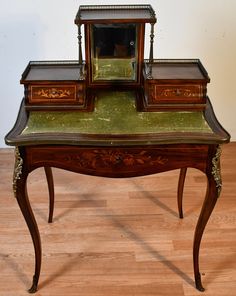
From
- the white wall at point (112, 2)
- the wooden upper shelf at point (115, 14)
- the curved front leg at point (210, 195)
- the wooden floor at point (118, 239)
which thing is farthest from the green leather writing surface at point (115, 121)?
the white wall at point (112, 2)

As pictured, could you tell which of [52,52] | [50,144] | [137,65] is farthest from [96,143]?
[52,52]

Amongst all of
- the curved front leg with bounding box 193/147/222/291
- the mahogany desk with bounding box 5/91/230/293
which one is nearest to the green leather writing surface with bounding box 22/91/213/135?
the mahogany desk with bounding box 5/91/230/293

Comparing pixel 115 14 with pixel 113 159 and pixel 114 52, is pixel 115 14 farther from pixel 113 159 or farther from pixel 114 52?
pixel 113 159

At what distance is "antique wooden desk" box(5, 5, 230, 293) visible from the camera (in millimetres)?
1222

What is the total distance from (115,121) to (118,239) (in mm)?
672

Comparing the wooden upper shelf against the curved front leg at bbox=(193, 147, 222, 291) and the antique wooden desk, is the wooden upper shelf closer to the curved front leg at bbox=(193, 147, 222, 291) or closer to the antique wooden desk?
the antique wooden desk

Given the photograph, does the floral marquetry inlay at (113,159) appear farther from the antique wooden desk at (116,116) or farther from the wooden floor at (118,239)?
the wooden floor at (118,239)

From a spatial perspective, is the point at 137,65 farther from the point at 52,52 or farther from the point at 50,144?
the point at 52,52

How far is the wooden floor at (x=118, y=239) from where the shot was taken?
61.2 inches

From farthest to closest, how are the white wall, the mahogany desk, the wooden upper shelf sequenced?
1. the white wall
2. the wooden upper shelf
3. the mahogany desk

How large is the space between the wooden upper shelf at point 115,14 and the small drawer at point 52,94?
22 centimetres

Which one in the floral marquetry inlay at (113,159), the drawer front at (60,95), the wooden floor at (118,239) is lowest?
the wooden floor at (118,239)

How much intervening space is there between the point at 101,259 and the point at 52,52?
41.5 inches

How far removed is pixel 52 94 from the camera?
1.35 meters
